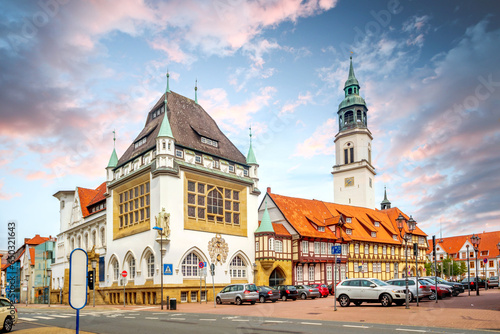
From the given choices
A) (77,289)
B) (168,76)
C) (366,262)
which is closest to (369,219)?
(366,262)

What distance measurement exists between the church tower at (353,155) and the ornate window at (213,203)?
1620 inches

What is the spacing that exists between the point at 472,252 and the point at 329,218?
58463mm

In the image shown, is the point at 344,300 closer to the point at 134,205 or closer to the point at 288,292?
the point at 288,292

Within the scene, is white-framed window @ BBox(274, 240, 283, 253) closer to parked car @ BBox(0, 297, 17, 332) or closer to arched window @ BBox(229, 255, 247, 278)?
arched window @ BBox(229, 255, 247, 278)

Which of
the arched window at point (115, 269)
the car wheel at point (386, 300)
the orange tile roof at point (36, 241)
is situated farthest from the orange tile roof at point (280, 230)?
the orange tile roof at point (36, 241)

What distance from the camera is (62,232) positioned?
6762cm

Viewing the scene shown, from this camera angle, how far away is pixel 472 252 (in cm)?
10312

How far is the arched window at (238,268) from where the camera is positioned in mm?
47469

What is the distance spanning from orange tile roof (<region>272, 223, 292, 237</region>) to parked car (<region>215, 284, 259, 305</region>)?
56.4ft

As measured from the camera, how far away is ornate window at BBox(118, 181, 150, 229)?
45.7m

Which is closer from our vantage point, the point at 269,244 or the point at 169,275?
the point at 169,275

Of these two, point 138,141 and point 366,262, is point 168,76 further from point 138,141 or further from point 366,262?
point 366,262

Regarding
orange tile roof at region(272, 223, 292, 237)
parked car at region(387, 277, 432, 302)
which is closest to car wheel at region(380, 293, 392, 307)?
parked car at region(387, 277, 432, 302)

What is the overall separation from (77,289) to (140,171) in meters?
36.2
